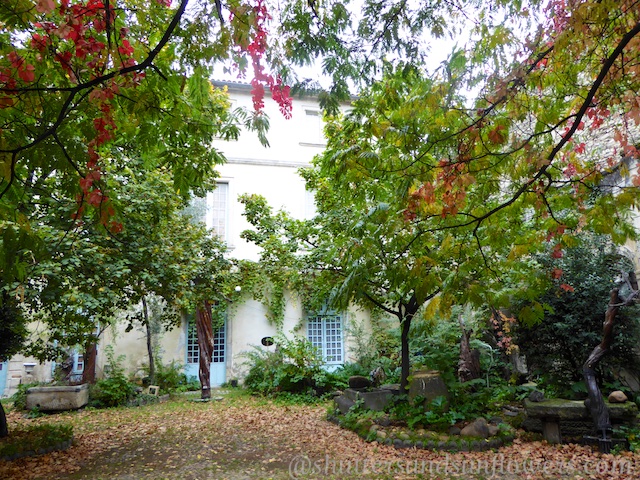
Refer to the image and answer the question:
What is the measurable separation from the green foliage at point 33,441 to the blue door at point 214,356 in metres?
6.53

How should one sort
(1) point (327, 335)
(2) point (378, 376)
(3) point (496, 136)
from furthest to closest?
1. (1) point (327, 335)
2. (2) point (378, 376)
3. (3) point (496, 136)

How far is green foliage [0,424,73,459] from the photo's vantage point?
217 inches

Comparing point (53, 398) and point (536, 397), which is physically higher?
point (536, 397)

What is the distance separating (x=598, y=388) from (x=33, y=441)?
7266 mm

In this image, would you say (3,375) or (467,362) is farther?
(3,375)

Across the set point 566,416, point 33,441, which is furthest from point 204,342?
point 566,416

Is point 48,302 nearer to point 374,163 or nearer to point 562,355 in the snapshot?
point 374,163

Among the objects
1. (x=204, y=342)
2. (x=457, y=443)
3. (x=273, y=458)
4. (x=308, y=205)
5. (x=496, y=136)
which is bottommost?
(x=273, y=458)

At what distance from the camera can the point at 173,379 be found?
12.2 meters

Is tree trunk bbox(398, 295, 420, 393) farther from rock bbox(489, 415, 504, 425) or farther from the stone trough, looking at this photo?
the stone trough

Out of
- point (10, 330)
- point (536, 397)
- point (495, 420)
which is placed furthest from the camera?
point (10, 330)

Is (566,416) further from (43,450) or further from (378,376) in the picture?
(43,450)

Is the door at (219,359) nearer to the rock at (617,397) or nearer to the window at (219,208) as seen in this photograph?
the window at (219,208)

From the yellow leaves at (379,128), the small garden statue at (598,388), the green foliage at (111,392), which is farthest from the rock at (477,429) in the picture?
the green foliage at (111,392)
